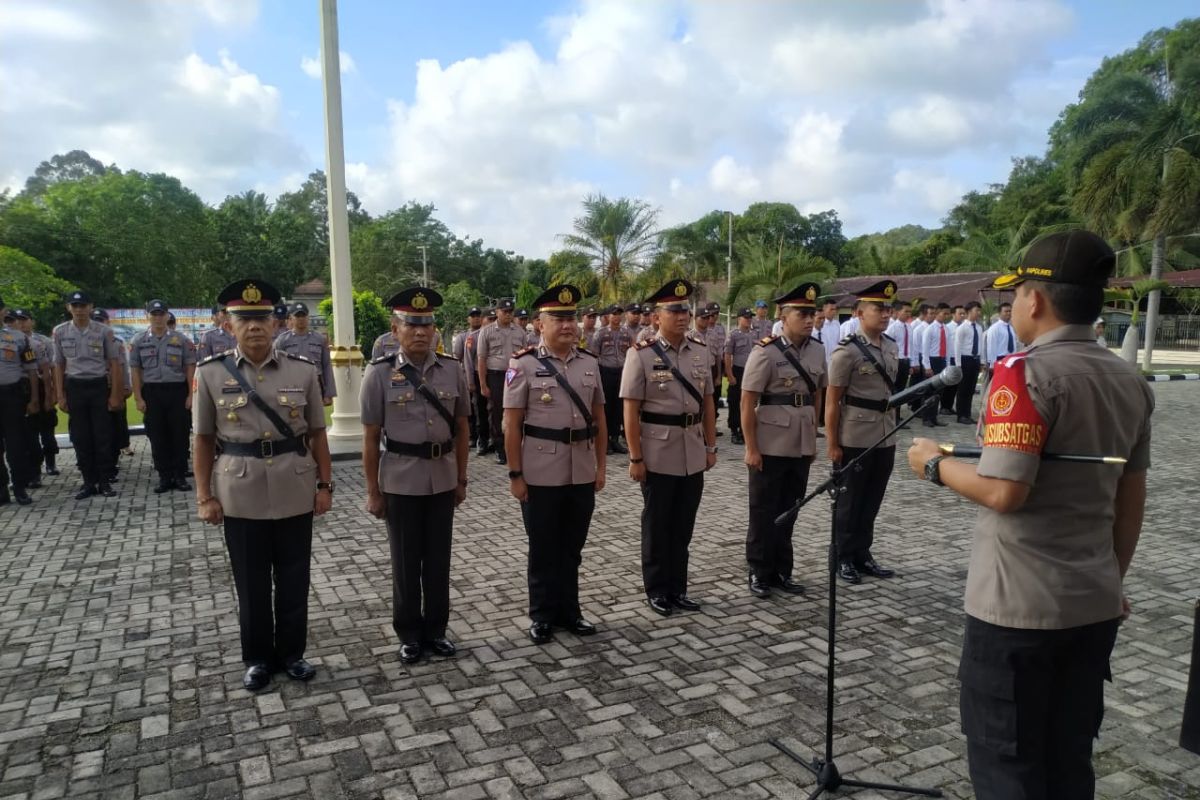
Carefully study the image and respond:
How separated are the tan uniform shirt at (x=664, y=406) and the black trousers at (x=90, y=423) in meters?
6.09

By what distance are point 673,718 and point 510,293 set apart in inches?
2118

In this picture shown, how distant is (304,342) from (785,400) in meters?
6.49

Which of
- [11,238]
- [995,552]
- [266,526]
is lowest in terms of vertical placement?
[266,526]

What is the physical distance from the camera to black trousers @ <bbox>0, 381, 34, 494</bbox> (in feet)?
25.1

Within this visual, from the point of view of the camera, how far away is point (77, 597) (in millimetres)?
5113

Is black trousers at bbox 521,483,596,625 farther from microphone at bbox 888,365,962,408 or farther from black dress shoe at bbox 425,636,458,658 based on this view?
microphone at bbox 888,365,962,408

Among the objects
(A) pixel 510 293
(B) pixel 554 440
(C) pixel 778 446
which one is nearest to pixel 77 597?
(B) pixel 554 440

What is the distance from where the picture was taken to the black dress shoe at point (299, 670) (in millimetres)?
3900

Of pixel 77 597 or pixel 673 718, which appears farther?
pixel 77 597

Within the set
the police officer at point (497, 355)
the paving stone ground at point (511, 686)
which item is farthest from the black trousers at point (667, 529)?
the police officer at point (497, 355)

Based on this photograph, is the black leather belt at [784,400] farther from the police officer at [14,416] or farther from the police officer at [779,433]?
the police officer at [14,416]

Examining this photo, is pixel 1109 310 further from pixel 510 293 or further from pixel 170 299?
pixel 170 299

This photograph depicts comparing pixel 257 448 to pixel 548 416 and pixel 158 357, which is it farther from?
pixel 158 357

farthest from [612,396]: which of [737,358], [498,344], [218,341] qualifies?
[218,341]
